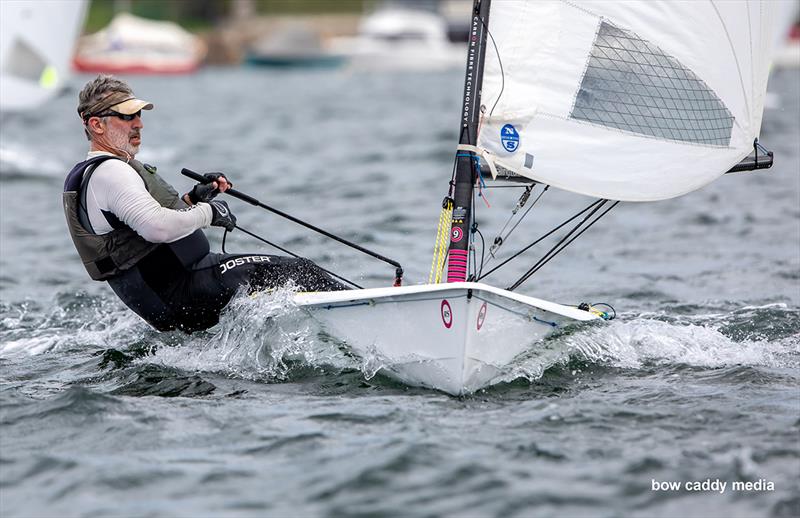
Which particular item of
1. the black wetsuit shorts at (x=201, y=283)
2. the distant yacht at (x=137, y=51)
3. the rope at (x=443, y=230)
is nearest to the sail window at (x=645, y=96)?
the rope at (x=443, y=230)

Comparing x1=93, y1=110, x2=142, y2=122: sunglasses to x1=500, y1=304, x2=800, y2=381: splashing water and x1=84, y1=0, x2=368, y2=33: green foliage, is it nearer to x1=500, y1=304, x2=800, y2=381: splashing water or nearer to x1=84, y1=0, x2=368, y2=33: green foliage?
x1=500, y1=304, x2=800, y2=381: splashing water

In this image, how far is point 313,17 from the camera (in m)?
53.7

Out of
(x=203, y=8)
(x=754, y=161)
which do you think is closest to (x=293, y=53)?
(x=203, y=8)

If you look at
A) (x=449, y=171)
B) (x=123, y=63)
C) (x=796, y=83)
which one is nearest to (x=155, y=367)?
(x=449, y=171)

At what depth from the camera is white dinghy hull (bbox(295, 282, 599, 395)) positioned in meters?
4.46

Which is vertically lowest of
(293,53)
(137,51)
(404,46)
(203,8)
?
(137,51)

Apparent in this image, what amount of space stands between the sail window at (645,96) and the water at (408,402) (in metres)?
0.92

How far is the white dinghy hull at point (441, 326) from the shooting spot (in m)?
4.46

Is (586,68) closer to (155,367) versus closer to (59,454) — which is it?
(155,367)

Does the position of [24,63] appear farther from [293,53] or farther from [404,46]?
[293,53]

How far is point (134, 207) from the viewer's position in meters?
4.79

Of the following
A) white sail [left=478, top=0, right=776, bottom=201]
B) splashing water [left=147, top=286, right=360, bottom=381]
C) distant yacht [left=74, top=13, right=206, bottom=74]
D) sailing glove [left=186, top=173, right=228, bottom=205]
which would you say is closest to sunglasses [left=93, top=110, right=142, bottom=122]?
sailing glove [left=186, top=173, right=228, bottom=205]

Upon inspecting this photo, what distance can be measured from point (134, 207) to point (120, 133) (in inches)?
15.5

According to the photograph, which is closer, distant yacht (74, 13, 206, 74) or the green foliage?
distant yacht (74, 13, 206, 74)
